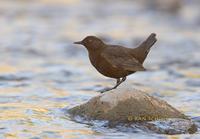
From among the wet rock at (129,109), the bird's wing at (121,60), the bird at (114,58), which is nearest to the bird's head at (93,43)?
the bird at (114,58)

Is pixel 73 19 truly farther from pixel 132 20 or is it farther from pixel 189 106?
pixel 189 106

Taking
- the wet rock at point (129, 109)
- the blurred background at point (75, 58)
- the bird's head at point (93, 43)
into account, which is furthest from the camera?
the blurred background at point (75, 58)

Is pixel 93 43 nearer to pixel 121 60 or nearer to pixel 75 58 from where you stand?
pixel 121 60

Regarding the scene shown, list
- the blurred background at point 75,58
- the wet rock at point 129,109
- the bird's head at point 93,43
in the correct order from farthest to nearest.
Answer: the blurred background at point 75,58, the bird's head at point 93,43, the wet rock at point 129,109

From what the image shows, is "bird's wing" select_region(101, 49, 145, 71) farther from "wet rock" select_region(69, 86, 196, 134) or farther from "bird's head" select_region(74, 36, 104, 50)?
"wet rock" select_region(69, 86, 196, 134)

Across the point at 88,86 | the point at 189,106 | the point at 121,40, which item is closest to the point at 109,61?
the point at 189,106

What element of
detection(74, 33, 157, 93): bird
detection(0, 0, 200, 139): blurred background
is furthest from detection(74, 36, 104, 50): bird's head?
detection(0, 0, 200, 139): blurred background

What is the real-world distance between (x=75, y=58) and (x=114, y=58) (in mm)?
7047

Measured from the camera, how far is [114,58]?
812 centimetres

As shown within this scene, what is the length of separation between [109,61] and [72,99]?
6.85 feet

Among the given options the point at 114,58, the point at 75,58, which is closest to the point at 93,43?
the point at 114,58

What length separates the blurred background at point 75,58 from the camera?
833 centimetres

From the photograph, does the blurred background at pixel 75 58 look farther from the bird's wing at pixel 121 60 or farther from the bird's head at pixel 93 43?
the bird's head at pixel 93 43

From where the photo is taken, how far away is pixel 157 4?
83.2 ft
